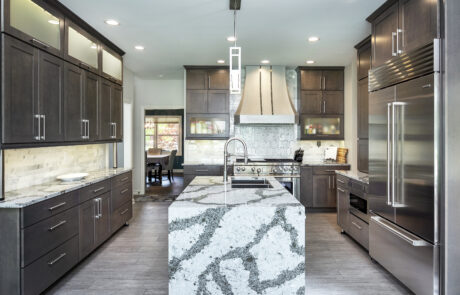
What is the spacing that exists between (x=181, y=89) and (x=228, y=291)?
207 inches

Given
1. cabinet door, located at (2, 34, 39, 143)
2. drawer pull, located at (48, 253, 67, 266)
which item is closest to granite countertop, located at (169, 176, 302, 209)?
drawer pull, located at (48, 253, 67, 266)

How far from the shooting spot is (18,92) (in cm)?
242

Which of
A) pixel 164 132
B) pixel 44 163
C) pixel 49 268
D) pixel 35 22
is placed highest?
pixel 35 22

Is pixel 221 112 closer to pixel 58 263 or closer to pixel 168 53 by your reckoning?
pixel 168 53

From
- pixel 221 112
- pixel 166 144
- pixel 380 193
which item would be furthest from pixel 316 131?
pixel 166 144

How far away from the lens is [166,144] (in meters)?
12.2

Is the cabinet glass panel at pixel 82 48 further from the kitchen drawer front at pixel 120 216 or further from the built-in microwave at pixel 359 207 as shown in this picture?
the built-in microwave at pixel 359 207

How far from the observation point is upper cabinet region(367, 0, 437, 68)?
7.64ft

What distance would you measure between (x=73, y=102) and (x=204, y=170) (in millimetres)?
2606

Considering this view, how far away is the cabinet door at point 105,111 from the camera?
4012 mm

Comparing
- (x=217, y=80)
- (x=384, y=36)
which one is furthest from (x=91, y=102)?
(x=384, y=36)

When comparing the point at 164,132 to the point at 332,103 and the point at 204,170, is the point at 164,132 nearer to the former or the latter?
the point at 204,170

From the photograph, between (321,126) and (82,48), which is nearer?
(82,48)

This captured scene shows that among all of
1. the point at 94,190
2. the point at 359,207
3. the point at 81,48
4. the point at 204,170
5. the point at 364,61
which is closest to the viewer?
the point at 94,190
